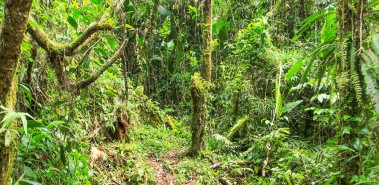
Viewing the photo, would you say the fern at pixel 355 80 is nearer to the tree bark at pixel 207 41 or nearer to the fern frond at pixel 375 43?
the fern frond at pixel 375 43

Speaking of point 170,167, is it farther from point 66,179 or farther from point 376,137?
point 376,137

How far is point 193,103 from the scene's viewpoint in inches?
126

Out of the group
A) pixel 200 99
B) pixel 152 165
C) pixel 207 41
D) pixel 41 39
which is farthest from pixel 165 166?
pixel 41 39

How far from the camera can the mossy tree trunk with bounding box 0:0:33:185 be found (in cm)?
82

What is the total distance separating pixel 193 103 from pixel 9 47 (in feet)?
8.29

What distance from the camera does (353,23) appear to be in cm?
97

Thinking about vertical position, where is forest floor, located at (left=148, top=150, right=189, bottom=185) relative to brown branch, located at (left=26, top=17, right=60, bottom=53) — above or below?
below

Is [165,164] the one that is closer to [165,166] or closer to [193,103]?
[165,166]

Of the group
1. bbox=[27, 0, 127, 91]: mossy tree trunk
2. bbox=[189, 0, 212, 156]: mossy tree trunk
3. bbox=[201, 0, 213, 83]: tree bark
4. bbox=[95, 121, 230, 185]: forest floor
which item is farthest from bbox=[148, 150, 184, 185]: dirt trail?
bbox=[27, 0, 127, 91]: mossy tree trunk

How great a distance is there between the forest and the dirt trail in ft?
0.06

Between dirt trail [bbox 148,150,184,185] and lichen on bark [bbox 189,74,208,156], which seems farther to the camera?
lichen on bark [bbox 189,74,208,156]

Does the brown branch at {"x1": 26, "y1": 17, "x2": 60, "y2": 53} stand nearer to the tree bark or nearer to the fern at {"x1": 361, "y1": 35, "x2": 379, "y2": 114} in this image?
the fern at {"x1": 361, "y1": 35, "x2": 379, "y2": 114}

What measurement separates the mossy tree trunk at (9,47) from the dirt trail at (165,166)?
1880 millimetres

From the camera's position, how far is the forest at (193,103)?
0.93 metres
